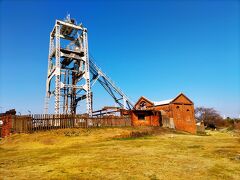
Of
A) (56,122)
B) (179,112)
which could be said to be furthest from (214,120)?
(56,122)

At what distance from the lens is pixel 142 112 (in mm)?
→ 36719

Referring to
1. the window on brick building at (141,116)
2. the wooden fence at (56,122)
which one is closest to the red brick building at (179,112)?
the window on brick building at (141,116)

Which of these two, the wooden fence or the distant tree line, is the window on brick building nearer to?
the wooden fence

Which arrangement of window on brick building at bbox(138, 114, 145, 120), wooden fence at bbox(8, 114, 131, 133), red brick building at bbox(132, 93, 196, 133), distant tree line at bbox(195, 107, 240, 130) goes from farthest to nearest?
distant tree line at bbox(195, 107, 240, 130), red brick building at bbox(132, 93, 196, 133), window on brick building at bbox(138, 114, 145, 120), wooden fence at bbox(8, 114, 131, 133)

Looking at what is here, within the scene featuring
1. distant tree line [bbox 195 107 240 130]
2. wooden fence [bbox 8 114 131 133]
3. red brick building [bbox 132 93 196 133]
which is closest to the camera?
wooden fence [bbox 8 114 131 133]

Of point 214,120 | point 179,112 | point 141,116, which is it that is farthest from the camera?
point 214,120

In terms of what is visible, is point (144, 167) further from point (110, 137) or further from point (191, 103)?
point (191, 103)

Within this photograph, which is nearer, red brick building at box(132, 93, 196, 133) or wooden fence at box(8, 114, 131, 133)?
wooden fence at box(8, 114, 131, 133)

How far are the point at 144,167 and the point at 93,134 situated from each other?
46.2 ft

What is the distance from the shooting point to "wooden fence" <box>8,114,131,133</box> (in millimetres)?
23781

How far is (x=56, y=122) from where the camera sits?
2616cm

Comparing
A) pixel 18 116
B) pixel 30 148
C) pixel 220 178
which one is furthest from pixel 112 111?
pixel 220 178

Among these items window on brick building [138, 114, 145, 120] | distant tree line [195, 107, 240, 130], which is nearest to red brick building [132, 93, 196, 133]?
window on brick building [138, 114, 145, 120]

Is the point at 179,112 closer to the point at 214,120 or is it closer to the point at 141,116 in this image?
the point at 141,116
